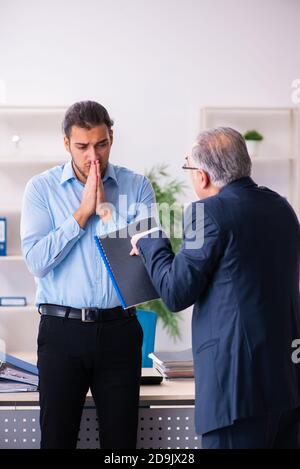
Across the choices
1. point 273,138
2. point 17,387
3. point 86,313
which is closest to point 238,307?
point 86,313

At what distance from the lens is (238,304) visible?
1992 millimetres

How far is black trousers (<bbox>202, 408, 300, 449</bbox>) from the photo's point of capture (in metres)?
2.01

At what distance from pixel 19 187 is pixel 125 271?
3656 mm

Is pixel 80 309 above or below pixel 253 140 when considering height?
below

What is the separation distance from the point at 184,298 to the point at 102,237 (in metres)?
0.40

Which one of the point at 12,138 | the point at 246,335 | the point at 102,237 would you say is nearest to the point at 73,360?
the point at 102,237

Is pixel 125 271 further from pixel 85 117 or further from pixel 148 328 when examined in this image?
pixel 148 328

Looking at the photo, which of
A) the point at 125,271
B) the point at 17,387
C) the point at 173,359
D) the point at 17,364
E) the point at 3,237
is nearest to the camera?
the point at 125,271

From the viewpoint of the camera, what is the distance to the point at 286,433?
2086mm

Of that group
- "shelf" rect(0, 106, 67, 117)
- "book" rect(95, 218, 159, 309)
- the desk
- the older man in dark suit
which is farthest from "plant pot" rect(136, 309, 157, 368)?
"shelf" rect(0, 106, 67, 117)

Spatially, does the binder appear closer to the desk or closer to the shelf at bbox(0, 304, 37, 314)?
the shelf at bbox(0, 304, 37, 314)

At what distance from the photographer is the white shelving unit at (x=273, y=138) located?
5738 millimetres

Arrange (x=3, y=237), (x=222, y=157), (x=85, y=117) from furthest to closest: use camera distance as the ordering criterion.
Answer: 1. (x=3, y=237)
2. (x=85, y=117)
3. (x=222, y=157)
